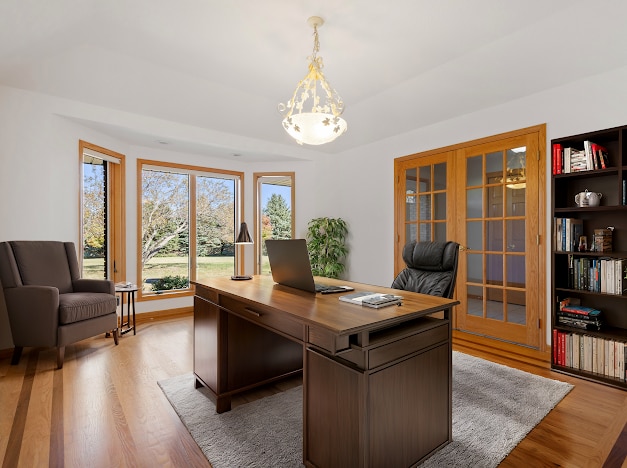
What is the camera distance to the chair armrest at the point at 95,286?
134 inches

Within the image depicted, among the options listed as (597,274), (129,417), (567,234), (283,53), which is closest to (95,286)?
(129,417)

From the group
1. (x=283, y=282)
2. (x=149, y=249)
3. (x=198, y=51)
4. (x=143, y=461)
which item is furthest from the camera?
(x=149, y=249)

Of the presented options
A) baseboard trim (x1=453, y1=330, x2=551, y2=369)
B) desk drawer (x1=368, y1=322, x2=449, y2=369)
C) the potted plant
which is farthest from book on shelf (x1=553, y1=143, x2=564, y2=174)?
the potted plant

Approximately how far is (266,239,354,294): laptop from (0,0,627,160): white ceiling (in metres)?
1.76

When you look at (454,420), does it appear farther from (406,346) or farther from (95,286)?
(95,286)

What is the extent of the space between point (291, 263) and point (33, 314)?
241 cm

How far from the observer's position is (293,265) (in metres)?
2.02

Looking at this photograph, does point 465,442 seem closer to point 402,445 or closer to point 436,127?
point 402,445

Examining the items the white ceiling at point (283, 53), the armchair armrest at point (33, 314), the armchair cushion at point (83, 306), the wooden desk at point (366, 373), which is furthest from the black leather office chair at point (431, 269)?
the armchair armrest at point (33, 314)

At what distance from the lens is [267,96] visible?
4.04 meters

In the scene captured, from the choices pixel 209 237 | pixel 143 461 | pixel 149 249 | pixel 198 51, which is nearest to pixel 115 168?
pixel 149 249

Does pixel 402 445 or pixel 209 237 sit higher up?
pixel 209 237

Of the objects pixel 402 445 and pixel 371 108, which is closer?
pixel 402 445

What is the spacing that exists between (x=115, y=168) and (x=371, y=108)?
132 inches
